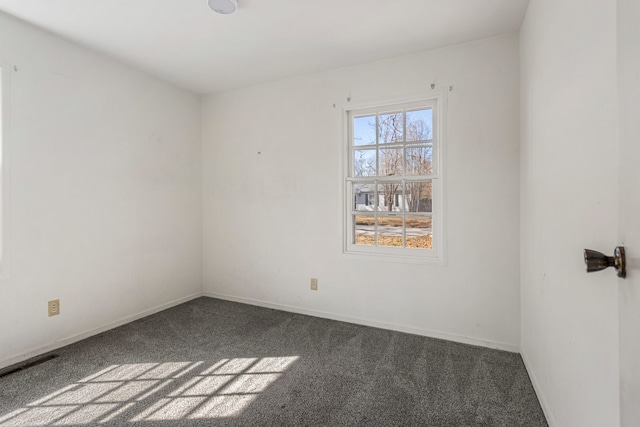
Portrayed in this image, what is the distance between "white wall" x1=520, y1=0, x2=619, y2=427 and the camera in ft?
3.48

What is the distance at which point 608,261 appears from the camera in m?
0.76

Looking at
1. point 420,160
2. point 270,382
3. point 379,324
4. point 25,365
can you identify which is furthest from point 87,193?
point 420,160

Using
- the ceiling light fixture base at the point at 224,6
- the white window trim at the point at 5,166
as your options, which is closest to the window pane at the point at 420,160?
the ceiling light fixture base at the point at 224,6

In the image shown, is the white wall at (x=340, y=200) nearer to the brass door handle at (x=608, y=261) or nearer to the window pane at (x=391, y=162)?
the window pane at (x=391, y=162)

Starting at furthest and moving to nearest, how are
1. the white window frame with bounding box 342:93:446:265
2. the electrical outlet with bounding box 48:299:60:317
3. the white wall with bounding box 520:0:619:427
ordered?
the white window frame with bounding box 342:93:446:265, the electrical outlet with bounding box 48:299:60:317, the white wall with bounding box 520:0:619:427

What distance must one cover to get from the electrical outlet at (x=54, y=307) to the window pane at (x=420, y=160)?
10.7 ft

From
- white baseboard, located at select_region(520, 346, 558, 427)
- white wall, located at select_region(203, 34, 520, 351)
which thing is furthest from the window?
white baseboard, located at select_region(520, 346, 558, 427)

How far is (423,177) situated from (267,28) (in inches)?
72.2

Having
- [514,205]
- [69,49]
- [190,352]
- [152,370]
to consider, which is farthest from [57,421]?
[514,205]

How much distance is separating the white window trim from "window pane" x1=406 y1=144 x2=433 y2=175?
3217 mm

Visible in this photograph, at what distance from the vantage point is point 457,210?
2775 mm

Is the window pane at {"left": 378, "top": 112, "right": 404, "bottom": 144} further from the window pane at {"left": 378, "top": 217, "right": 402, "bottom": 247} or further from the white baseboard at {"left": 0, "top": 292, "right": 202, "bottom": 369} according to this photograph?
the white baseboard at {"left": 0, "top": 292, "right": 202, "bottom": 369}

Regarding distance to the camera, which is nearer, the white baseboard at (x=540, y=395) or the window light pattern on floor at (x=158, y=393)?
the white baseboard at (x=540, y=395)

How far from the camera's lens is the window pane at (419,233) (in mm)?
2953
